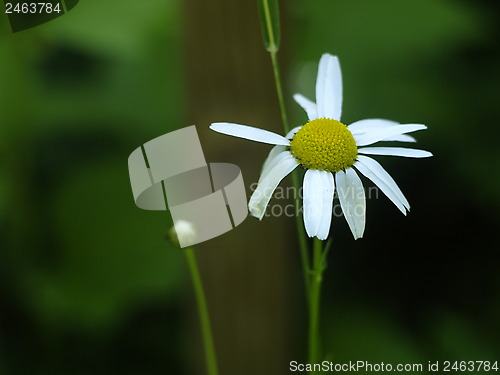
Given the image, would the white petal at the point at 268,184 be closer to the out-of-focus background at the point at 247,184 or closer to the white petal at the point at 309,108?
the white petal at the point at 309,108

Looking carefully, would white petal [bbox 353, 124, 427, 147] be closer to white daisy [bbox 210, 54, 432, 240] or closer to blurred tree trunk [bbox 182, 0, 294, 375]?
white daisy [bbox 210, 54, 432, 240]

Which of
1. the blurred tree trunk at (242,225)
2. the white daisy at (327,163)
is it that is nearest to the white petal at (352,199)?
the white daisy at (327,163)

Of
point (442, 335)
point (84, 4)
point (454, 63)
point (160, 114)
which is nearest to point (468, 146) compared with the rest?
point (454, 63)

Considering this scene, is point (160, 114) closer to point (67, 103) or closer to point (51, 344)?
point (67, 103)

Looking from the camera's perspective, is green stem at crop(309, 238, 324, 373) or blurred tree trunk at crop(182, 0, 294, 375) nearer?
green stem at crop(309, 238, 324, 373)

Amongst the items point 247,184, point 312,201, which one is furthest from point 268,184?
point 247,184

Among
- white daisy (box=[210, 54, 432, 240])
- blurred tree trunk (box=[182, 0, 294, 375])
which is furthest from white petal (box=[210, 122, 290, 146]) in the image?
blurred tree trunk (box=[182, 0, 294, 375])

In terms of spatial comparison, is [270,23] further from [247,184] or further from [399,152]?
[247,184]
